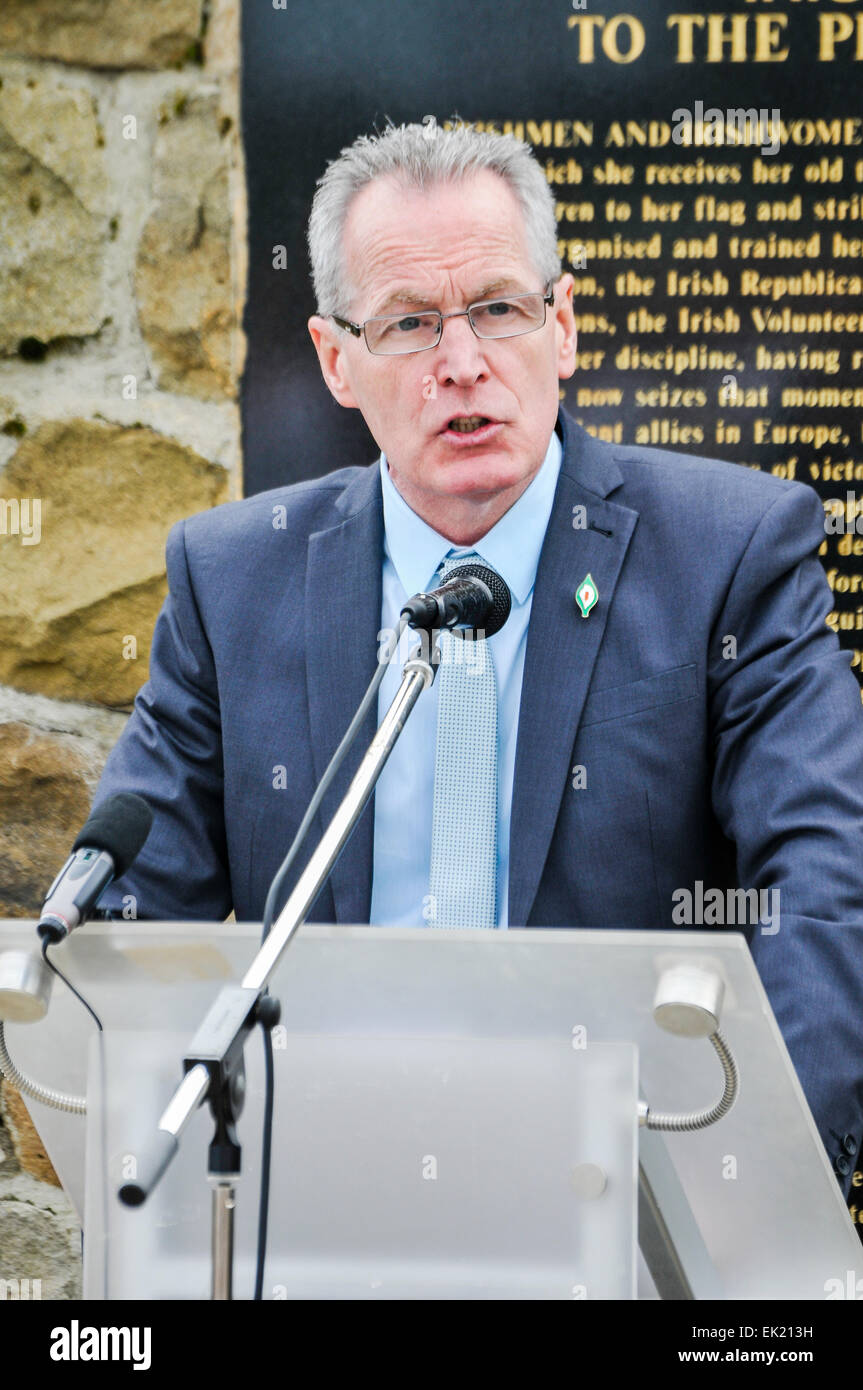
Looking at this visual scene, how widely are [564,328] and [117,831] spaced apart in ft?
4.30

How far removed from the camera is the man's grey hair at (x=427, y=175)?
219cm

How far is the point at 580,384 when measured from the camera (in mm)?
2455

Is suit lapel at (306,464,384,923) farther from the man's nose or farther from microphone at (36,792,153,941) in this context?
microphone at (36,792,153,941)

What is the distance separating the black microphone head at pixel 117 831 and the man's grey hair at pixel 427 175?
118 cm

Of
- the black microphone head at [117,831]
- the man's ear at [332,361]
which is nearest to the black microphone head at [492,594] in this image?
the black microphone head at [117,831]

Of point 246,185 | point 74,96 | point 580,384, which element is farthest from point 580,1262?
point 74,96

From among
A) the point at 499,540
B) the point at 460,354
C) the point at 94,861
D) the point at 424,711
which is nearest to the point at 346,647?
the point at 424,711

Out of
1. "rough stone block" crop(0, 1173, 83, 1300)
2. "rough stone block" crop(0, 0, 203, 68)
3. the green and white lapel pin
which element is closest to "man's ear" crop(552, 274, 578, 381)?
the green and white lapel pin

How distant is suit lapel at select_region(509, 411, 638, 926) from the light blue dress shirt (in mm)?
28

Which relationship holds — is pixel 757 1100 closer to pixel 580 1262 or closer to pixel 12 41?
pixel 580 1262

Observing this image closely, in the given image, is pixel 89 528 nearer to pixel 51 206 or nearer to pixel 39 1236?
pixel 51 206

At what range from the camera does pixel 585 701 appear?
2139 millimetres

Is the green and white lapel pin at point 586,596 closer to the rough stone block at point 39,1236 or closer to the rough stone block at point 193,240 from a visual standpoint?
the rough stone block at point 193,240

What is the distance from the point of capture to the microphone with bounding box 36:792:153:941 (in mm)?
1137
